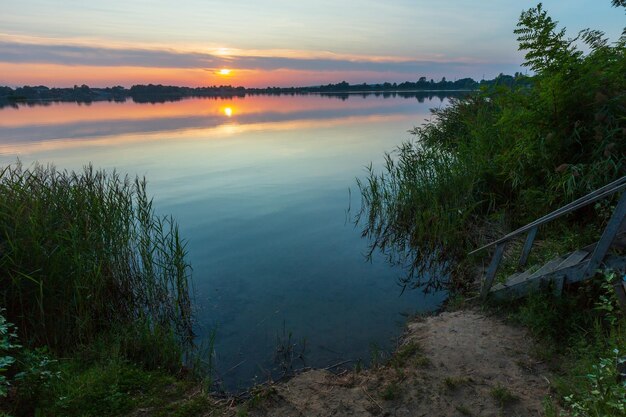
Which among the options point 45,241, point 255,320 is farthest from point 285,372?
point 45,241

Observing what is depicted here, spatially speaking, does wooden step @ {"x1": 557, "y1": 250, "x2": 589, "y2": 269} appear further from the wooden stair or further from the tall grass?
the tall grass

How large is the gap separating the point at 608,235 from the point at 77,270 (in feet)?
26.7

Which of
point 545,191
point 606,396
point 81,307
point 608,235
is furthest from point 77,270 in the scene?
point 545,191

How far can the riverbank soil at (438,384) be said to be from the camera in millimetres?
4488

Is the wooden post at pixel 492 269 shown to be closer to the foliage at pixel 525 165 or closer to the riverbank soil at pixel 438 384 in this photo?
the riverbank soil at pixel 438 384

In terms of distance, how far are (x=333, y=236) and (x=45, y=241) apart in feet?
25.3

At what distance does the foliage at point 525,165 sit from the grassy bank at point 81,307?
5.75 metres

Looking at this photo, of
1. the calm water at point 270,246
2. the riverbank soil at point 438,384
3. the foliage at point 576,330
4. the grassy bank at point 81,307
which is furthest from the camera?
the calm water at point 270,246

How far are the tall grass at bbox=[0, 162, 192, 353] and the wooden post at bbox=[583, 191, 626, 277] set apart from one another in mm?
6595

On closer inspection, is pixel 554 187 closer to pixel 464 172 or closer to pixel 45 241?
pixel 464 172

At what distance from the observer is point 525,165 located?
29.9 ft

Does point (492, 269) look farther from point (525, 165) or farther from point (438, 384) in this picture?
point (525, 165)

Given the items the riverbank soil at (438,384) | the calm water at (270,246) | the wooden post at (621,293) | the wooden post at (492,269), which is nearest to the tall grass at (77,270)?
the calm water at (270,246)

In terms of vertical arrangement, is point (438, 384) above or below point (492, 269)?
below
